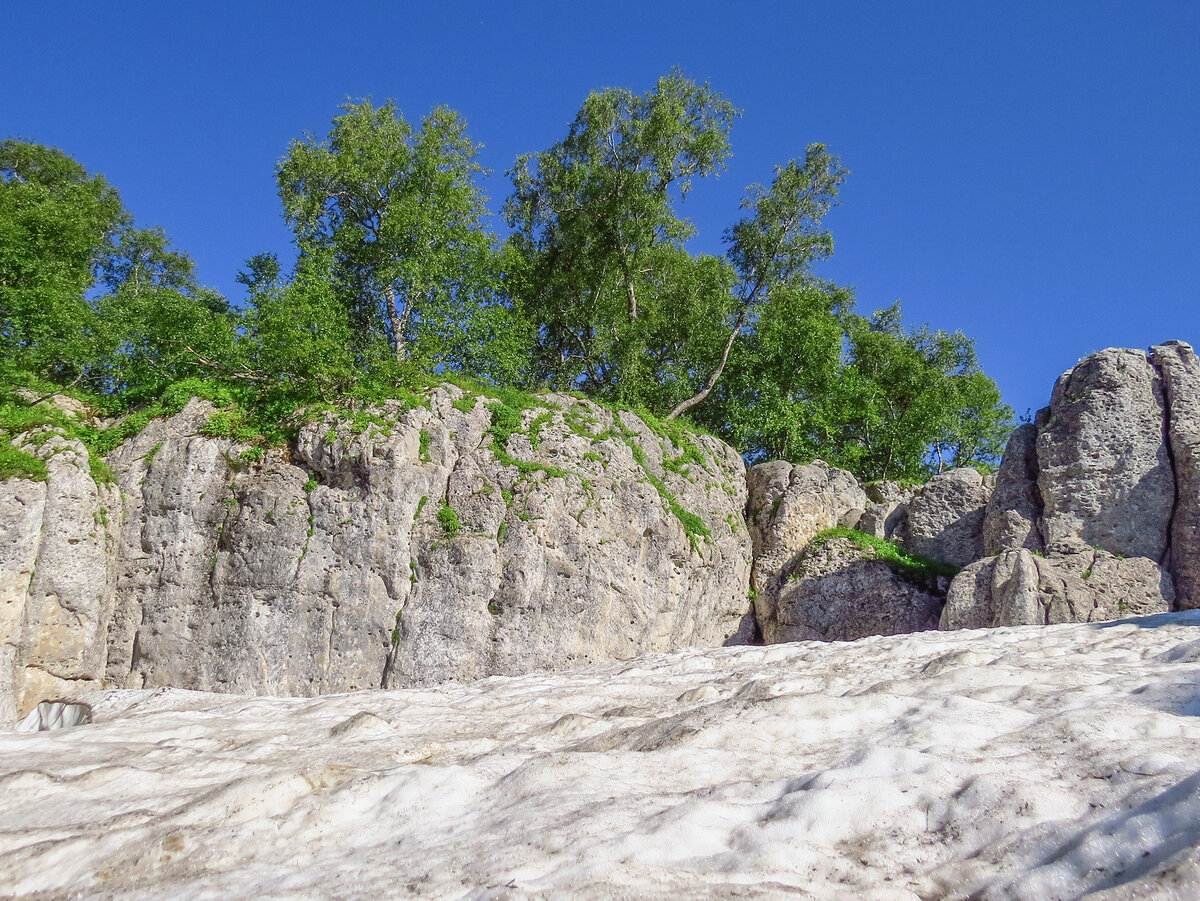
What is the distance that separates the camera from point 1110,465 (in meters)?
15.5

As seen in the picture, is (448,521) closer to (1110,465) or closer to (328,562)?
(328,562)

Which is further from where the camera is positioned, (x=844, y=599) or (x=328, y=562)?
(x=844, y=599)

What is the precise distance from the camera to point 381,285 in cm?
2214

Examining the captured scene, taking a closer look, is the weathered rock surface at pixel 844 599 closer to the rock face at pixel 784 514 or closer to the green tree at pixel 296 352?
the rock face at pixel 784 514

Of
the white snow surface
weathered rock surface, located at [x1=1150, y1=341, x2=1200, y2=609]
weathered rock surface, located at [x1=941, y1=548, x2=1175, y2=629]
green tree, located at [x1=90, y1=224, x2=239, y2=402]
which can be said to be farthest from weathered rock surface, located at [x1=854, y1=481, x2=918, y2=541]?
green tree, located at [x1=90, y1=224, x2=239, y2=402]

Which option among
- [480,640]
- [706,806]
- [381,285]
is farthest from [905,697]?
[381,285]

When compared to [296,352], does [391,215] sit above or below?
above

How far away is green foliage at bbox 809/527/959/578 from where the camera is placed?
17.6 metres

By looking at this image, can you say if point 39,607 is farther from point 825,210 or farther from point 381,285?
point 825,210

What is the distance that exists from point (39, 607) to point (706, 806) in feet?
45.1

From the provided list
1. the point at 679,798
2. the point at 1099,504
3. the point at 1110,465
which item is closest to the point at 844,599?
the point at 1099,504

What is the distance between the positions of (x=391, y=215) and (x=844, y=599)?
15.3 meters

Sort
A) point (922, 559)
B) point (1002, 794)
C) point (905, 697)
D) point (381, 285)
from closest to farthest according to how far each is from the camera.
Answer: point (1002, 794) < point (905, 697) < point (922, 559) < point (381, 285)

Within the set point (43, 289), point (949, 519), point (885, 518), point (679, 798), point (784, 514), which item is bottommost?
point (679, 798)
